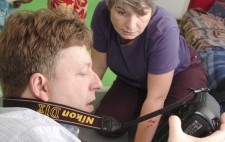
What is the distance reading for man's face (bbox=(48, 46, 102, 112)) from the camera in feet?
2.48

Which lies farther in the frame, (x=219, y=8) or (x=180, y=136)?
(x=219, y=8)

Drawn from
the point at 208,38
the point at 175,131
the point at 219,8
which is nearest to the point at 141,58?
the point at 175,131

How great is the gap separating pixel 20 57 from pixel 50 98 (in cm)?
12

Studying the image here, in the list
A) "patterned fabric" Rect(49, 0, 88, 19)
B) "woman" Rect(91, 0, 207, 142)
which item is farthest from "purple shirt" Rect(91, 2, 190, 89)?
"patterned fabric" Rect(49, 0, 88, 19)

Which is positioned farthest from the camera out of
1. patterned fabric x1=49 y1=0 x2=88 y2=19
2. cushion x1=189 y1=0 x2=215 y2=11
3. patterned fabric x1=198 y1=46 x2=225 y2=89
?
cushion x1=189 y1=0 x2=215 y2=11

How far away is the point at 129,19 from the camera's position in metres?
1.18

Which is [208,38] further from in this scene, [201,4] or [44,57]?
[44,57]

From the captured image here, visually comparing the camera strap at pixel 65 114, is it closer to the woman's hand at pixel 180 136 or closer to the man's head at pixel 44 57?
the man's head at pixel 44 57

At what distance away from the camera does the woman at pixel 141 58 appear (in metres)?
1.20

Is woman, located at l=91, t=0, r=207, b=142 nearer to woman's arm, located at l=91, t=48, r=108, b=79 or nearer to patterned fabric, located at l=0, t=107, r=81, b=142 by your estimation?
woman's arm, located at l=91, t=48, r=108, b=79

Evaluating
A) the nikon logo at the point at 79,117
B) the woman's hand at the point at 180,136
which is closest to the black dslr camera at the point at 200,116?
the woman's hand at the point at 180,136

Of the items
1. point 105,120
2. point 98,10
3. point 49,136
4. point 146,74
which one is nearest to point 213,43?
point 146,74

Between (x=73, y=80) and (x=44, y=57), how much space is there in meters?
0.10

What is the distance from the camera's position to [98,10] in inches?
54.0
